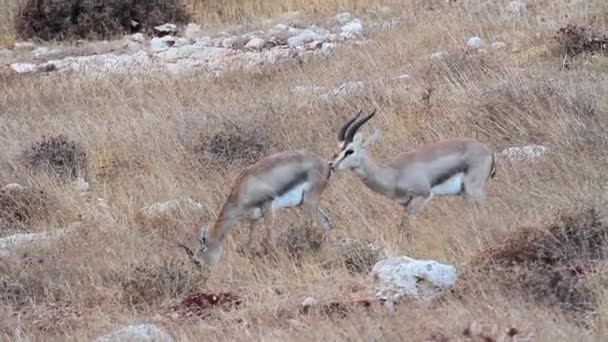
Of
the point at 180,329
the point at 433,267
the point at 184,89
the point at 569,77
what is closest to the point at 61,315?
the point at 180,329

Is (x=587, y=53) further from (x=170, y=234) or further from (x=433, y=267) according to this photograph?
(x=433, y=267)

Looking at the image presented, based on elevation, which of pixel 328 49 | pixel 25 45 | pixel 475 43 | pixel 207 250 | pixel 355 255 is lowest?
pixel 25 45

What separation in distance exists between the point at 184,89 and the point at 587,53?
15.5 feet

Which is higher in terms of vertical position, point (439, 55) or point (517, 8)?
point (439, 55)

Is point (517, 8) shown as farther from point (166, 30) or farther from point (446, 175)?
point (446, 175)

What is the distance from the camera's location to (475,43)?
556 inches

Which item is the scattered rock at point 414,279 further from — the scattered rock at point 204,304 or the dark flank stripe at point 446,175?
the dark flank stripe at point 446,175

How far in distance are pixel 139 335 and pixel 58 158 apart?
512cm

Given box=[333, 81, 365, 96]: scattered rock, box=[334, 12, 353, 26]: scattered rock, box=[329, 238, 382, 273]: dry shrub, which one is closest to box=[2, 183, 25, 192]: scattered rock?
box=[329, 238, 382, 273]: dry shrub

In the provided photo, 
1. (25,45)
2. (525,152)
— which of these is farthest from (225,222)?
(25,45)

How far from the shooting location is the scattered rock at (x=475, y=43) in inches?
549

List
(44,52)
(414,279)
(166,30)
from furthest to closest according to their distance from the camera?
(166,30) < (44,52) < (414,279)

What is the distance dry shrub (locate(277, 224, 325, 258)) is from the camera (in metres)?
7.90

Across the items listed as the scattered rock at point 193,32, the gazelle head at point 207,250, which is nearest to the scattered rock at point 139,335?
the gazelle head at point 207,250
